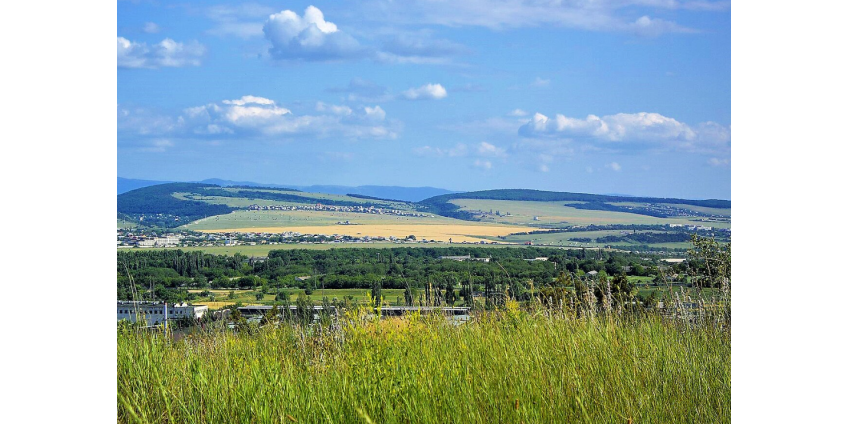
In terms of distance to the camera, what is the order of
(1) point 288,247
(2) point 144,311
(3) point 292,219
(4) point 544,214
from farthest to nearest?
(4) point 544,214
(3) point 292,219
(1) point 288,247
(2) point 144,311

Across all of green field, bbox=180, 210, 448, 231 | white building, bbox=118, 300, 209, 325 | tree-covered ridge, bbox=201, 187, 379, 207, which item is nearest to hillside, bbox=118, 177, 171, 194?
green field, bbox=180, 210, 448, 231

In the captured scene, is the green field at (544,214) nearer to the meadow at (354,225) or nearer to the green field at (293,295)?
the meadow at (354,225)

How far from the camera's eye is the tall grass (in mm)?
2936

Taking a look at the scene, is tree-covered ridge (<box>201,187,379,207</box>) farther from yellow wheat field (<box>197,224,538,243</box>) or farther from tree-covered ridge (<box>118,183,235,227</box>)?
yellow wheat field (<box>197,224,538,243</box>)

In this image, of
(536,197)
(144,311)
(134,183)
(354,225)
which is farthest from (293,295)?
(536,197)

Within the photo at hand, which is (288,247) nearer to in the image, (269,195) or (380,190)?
(269,195)

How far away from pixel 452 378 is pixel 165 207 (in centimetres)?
483

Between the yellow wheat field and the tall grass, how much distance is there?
3.00 metres

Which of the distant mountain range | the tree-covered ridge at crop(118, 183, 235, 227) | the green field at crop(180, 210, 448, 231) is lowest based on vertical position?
the green field at crop(180, 210, 448, 231)

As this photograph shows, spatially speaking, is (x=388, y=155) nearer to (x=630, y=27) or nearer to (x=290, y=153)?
(x=290, y=153)

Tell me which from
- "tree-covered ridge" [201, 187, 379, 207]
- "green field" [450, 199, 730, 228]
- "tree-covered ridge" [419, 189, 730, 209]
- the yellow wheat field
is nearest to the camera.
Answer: "tree-covered ridge" [419, 189, 730, 209]

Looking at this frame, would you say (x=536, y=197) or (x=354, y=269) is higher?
(x=536, y=197)

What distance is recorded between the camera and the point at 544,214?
8398 mm
